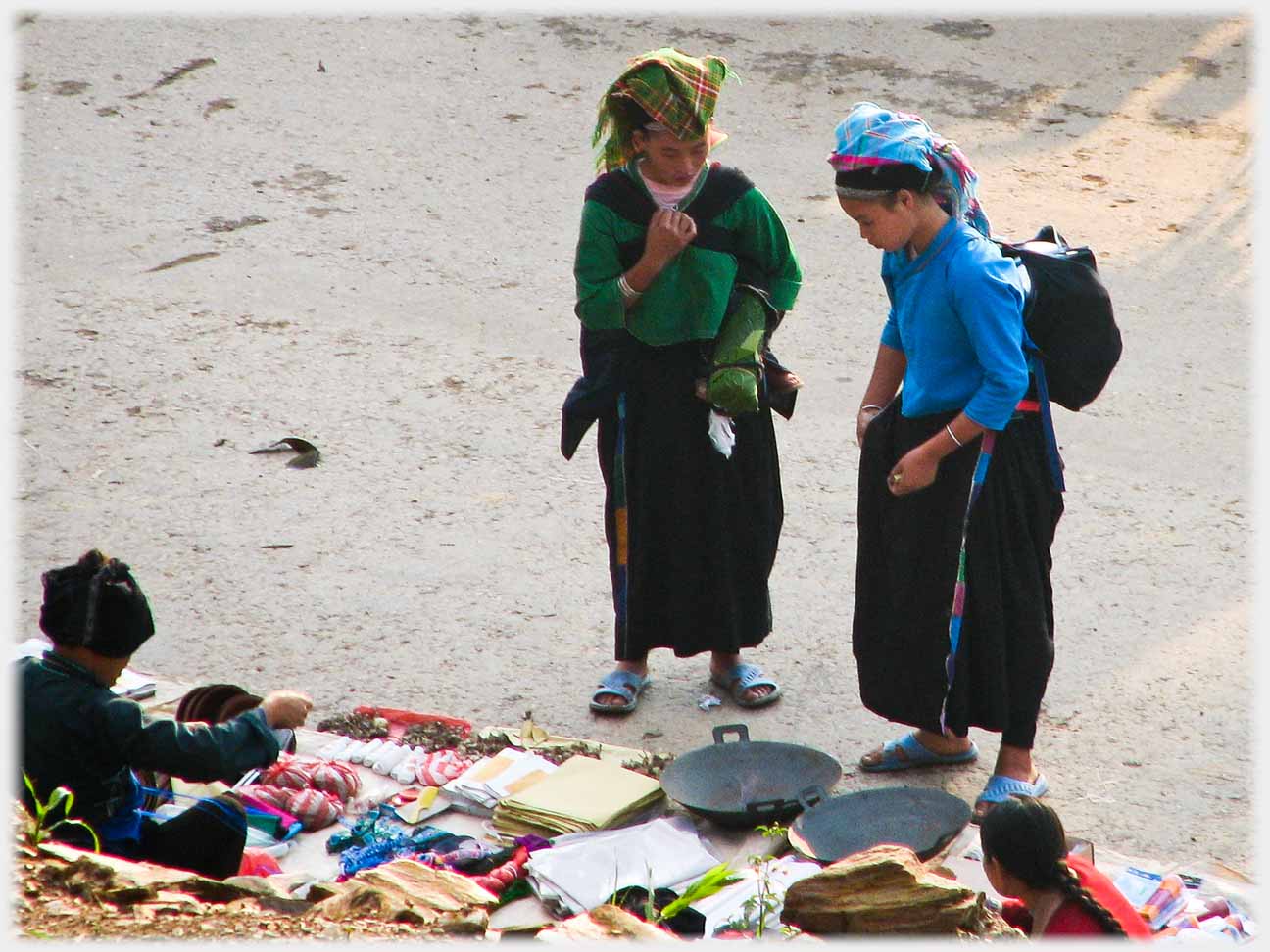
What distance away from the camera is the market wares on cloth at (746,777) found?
3889 millimetres

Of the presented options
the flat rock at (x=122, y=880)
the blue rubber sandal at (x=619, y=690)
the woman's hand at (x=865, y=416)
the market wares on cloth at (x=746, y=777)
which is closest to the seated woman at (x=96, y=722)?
the flat rock at (x=122, y=880)

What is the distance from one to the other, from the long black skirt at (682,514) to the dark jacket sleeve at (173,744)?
4.88 feet

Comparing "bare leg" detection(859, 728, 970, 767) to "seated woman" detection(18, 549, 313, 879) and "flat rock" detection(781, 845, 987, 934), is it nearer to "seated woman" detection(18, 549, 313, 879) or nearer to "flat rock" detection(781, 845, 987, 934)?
"flat rock" detection(781, 845, 987, 934)

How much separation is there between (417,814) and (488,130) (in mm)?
6513

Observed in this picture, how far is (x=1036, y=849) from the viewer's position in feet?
9.74

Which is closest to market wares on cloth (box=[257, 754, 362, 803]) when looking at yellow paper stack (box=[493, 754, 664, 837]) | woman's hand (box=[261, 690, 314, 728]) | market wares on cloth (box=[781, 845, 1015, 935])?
yellow paper stack (box=[493, 754, 664, 837])

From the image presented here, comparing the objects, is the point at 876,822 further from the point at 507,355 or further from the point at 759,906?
the point at 507,355

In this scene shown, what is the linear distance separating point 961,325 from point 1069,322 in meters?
0.30

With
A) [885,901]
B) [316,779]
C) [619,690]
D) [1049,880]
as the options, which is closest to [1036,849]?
[1049,880]

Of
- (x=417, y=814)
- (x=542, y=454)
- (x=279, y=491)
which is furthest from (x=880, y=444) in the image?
(x=279, y=491)

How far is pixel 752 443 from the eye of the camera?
4.41 metres

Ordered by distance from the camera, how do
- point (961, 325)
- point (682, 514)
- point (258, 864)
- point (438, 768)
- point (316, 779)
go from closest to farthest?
point (258, 864)
point (961, 325)
point (316, 779)
point (438, 768)
point (682, 514)

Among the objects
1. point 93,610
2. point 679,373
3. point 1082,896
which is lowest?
point 1082,896

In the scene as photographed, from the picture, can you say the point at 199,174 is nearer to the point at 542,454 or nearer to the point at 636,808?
the point at 542,454
